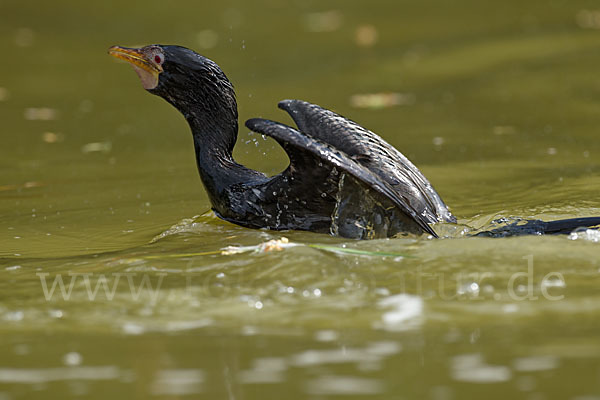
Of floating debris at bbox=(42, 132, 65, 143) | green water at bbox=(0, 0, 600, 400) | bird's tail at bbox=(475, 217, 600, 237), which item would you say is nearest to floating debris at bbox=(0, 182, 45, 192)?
green water at bbox=(0, 0, 600, 400)

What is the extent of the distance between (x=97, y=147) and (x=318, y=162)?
12.0 feet

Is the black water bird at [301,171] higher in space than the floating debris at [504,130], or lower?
lower

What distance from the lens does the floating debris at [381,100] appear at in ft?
27.5

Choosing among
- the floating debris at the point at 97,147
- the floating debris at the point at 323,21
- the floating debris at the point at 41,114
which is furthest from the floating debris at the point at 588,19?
the floating debris at the point at 41,114

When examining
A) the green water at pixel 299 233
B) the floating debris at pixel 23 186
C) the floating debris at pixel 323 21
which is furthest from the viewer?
the floating debris at pixel 323 21

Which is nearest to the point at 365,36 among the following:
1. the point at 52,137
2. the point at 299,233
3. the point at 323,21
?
the point at 323,21

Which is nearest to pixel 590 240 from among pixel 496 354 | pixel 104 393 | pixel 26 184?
pixel 496 354

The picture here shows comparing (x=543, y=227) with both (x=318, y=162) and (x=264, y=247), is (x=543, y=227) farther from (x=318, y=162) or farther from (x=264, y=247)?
(x=264, y=247)

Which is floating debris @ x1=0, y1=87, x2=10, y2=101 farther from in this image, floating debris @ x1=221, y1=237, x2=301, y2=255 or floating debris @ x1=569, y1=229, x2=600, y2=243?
floating debris @ x1=569, y1=229, x2=600, y2=243

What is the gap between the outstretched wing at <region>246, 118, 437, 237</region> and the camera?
396cm

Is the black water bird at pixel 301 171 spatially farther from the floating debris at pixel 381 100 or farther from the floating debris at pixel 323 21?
the floating debris at pixel 323 21

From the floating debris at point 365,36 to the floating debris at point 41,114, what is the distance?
3.94 metres

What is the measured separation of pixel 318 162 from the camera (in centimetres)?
423

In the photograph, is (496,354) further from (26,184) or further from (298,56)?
(298,56)
